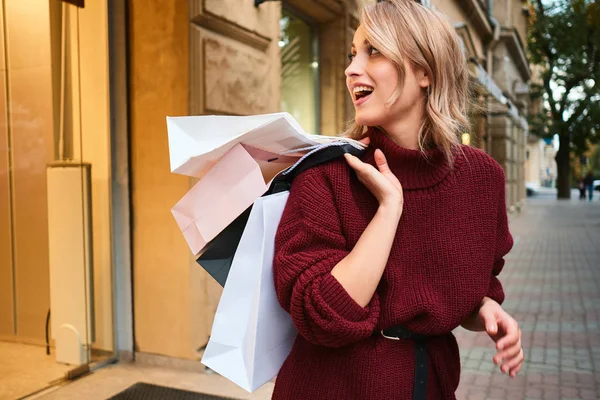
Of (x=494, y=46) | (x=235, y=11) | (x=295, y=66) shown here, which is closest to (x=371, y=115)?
(x=235, y=11)

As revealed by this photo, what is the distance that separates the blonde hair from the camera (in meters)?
1.37

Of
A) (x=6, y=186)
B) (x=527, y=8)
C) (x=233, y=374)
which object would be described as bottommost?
(x=233, y=374)

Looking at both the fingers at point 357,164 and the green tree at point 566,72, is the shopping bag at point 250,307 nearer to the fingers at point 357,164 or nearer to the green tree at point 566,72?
the fingers at point 357,164

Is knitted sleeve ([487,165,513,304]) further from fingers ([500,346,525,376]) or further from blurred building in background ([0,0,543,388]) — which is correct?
blurred building in background ([0,0,543,388])

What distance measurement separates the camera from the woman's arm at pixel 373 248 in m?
1.23

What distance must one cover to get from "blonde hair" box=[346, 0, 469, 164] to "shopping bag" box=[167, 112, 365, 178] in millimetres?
282

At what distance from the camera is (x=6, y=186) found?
385 centimetres

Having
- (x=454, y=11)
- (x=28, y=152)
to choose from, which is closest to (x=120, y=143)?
(x=28, y=152)

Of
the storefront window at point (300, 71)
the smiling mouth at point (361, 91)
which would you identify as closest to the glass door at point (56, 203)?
the storefront window at point (300, 71)

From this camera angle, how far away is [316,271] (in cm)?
123

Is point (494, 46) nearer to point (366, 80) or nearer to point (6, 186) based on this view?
point (6, 186)

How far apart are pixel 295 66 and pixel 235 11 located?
7.49ft

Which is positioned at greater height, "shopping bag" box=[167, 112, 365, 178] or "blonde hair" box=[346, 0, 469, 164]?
"blonde hair" box=[346, 0, 469, 164]

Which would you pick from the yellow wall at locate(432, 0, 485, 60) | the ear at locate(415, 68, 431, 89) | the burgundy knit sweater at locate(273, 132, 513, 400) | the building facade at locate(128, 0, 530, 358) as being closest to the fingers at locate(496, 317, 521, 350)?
the burgundy knit sweater at locate(273, 132, 513, 400)
